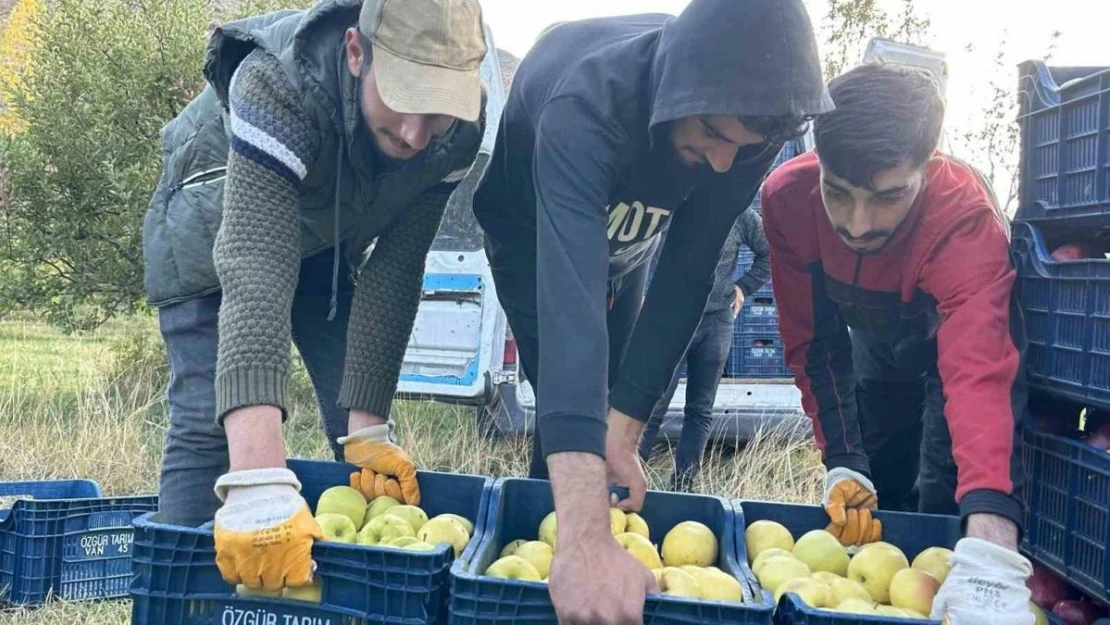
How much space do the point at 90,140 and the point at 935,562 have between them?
6689 mm

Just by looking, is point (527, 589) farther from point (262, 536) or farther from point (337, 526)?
point (337, 526)

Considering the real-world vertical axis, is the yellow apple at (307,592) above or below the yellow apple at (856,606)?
below

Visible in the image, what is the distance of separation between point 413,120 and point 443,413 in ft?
14.4

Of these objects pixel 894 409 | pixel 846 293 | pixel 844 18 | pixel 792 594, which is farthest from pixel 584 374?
pixel 844 18

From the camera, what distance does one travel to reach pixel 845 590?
211cm

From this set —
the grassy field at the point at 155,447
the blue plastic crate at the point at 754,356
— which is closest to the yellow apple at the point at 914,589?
the grassy field at the point at 155,447

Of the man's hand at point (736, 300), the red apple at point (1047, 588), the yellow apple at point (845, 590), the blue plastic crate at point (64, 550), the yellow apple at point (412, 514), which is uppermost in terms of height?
the man's hand at point (736, 300)

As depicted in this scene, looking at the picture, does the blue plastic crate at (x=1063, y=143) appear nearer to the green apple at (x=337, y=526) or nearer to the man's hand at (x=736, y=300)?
the green apple at (x=337, y=526)

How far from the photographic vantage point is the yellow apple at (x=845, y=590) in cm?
209

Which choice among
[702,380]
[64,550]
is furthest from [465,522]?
[702,380]

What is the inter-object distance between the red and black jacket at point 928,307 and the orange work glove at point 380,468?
129 cm

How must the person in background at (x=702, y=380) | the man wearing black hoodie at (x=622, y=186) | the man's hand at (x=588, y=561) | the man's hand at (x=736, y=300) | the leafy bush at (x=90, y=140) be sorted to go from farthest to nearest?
the leafy bush at (x=90, y=140) → the man's hand at (x=736, y=300) → the person in background at (x=702, y=380) → the man wearing black hoodie at (x=622, y=186) → the man's hand at (x=588, y=561)

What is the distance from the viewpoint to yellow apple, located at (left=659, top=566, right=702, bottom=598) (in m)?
1.95

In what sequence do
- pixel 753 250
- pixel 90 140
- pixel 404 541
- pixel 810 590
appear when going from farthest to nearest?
pixel 90 140 < pixel 753 250 < pixel 404 541 < pixel 810 590
